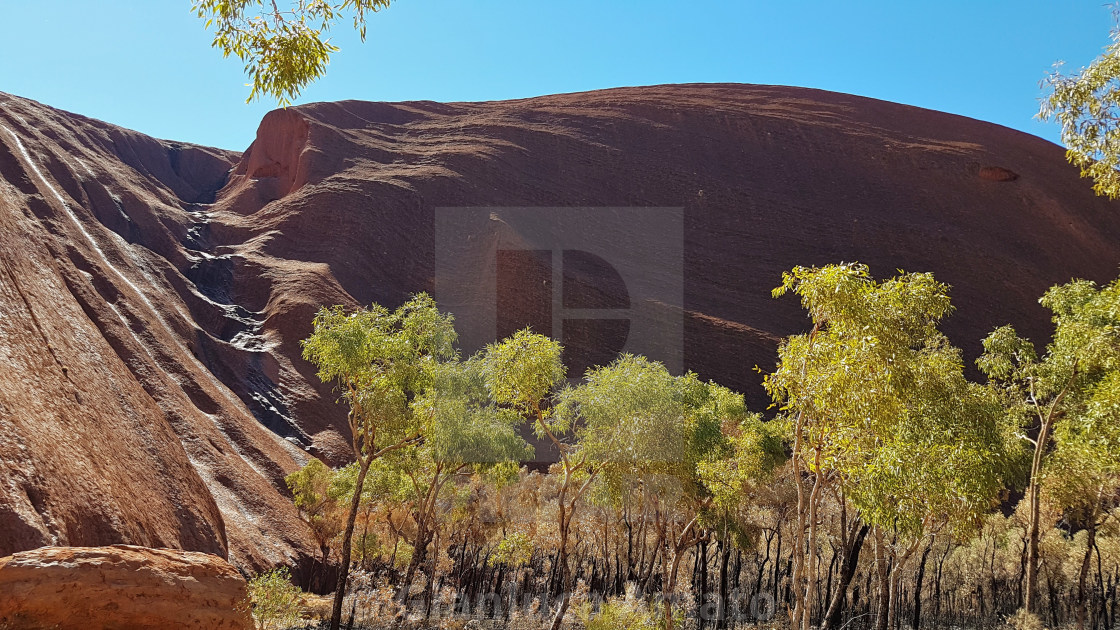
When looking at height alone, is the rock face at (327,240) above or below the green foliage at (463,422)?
above

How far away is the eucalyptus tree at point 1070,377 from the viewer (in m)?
10.9

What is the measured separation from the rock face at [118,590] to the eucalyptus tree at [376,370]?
7.05m

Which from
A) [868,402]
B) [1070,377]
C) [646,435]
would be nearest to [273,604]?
[646,435]

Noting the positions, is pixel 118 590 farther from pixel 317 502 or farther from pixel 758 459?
pixel 317 502

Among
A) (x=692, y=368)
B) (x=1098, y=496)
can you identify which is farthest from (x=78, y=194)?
(x=1098, y=496)

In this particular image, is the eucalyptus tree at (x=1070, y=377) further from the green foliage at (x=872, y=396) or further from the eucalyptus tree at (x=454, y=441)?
the eucalyptus tree at (x=454, y=441)

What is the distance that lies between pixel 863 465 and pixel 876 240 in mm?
68729

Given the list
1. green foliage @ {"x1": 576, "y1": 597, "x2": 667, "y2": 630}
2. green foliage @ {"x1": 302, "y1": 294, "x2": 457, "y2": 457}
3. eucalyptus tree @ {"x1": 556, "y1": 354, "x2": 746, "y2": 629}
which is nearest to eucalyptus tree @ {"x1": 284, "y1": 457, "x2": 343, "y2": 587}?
green foliage @ {"x1": 302, "y1": 294, "x2": 457, "y2": 457}

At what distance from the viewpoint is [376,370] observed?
1648 cm

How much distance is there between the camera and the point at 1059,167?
263 ft

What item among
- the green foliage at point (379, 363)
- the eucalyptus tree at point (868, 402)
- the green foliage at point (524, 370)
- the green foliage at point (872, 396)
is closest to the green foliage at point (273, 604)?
the green foliage at point (379, 363)

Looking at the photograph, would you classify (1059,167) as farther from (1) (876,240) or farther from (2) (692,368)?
(2) (692,368)

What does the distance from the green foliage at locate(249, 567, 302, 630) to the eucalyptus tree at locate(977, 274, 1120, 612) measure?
1618 cm

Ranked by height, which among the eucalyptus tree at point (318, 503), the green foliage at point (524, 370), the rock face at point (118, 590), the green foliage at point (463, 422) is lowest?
the eucalyptus tree at point (318, 503)
